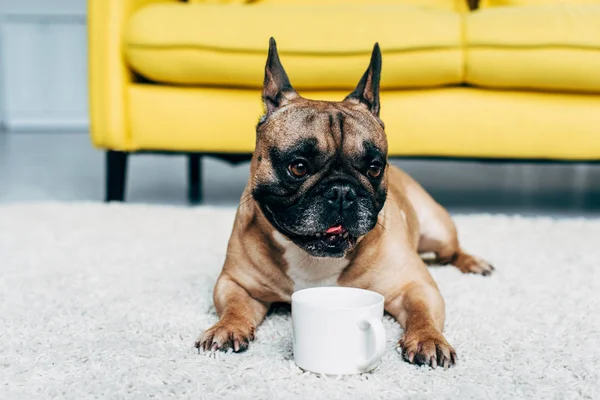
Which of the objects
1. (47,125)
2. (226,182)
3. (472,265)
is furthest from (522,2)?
(47,125)

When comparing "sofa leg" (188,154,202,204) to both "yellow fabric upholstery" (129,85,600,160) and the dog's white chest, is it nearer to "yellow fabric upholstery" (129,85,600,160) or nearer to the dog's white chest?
"yellow fabric upholstery" (129,85,600,160)

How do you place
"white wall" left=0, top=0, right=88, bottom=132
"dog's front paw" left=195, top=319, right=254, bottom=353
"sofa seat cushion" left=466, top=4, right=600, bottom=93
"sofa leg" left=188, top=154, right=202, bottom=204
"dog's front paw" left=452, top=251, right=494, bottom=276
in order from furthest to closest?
"white wall" left=0, top=0, right=88, bottom=132
"sofa leg" left=188, top=154, right=202, bottom=204
"sofa seat cushion" left=466, top=4, right=600, bottom=93
"dog's front paw" left=452, top=251, right=494, bottom=276
"dog's front paw" left=195, top=319, right=254, bottom=353

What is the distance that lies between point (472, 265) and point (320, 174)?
1.81 feet

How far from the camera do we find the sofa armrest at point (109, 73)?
78.4 inches

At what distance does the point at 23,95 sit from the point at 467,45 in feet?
12.8

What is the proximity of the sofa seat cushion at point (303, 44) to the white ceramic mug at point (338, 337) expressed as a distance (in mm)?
1150

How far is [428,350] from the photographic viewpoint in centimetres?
87

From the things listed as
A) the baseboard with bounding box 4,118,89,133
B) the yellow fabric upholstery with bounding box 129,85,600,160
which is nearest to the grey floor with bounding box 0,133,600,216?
the yellow fabric upholstery with bounding box 129,85,600,160

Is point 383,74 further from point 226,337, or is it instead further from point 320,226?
point 226,337

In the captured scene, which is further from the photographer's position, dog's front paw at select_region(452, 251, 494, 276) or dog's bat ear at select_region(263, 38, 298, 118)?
dog's front paw at select_region(452, 251, 494, 276)

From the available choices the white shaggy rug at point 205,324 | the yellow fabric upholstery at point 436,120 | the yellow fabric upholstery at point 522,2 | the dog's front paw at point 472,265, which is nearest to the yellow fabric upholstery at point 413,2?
the yellow fabric upholstery at point 522,2

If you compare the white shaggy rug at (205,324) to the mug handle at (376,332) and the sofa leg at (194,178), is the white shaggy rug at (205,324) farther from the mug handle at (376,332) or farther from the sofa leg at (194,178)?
the sofa leg at (194,178)

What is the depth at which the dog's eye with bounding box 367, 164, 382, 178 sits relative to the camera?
1021 millimetres

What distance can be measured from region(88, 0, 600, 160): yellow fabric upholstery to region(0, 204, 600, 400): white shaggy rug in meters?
0.30
